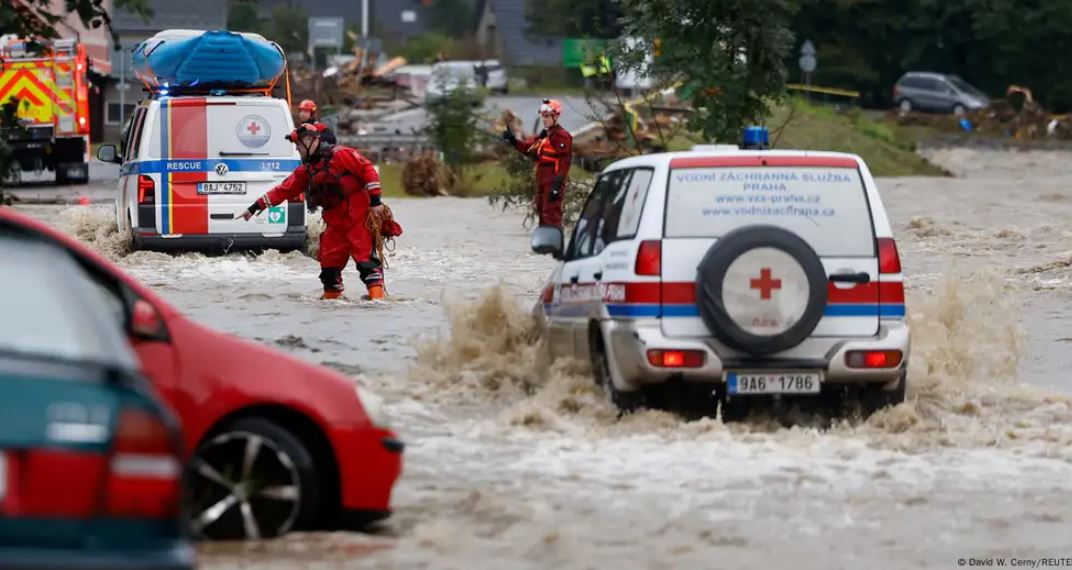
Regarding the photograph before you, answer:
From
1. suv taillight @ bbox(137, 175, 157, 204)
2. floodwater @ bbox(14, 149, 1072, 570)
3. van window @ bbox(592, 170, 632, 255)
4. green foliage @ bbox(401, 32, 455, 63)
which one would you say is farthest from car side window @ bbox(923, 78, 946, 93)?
van window @ bbox(592, 170, 632, 255)

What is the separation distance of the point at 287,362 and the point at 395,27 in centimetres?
14192

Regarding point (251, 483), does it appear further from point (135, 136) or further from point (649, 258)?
point (135, 136)

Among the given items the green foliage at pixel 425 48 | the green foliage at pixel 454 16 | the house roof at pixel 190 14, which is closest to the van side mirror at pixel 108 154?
the house roof at pixel 190 14

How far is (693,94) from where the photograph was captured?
2330 centimetres

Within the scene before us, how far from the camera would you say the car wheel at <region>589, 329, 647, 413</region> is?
1137 cm

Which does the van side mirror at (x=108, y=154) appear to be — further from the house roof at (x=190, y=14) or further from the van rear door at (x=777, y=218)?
the house roof at (x=190, y=14)

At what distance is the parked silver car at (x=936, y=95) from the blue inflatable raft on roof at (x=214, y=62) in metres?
56.4

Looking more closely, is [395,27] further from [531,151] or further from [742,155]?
[742,155]

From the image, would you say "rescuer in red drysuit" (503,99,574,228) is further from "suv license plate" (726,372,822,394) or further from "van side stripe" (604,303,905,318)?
"suv license plate" (726,372,822,394)

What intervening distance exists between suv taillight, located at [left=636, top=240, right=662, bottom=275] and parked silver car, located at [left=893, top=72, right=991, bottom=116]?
6851 cm

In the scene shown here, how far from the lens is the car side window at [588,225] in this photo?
484 inches

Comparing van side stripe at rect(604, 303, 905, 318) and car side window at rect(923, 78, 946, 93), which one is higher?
van side stripe at rect(604, 303, 905, 318)

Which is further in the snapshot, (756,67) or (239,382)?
(756,67)

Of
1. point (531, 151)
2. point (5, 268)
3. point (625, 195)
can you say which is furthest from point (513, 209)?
point (5, 268)
